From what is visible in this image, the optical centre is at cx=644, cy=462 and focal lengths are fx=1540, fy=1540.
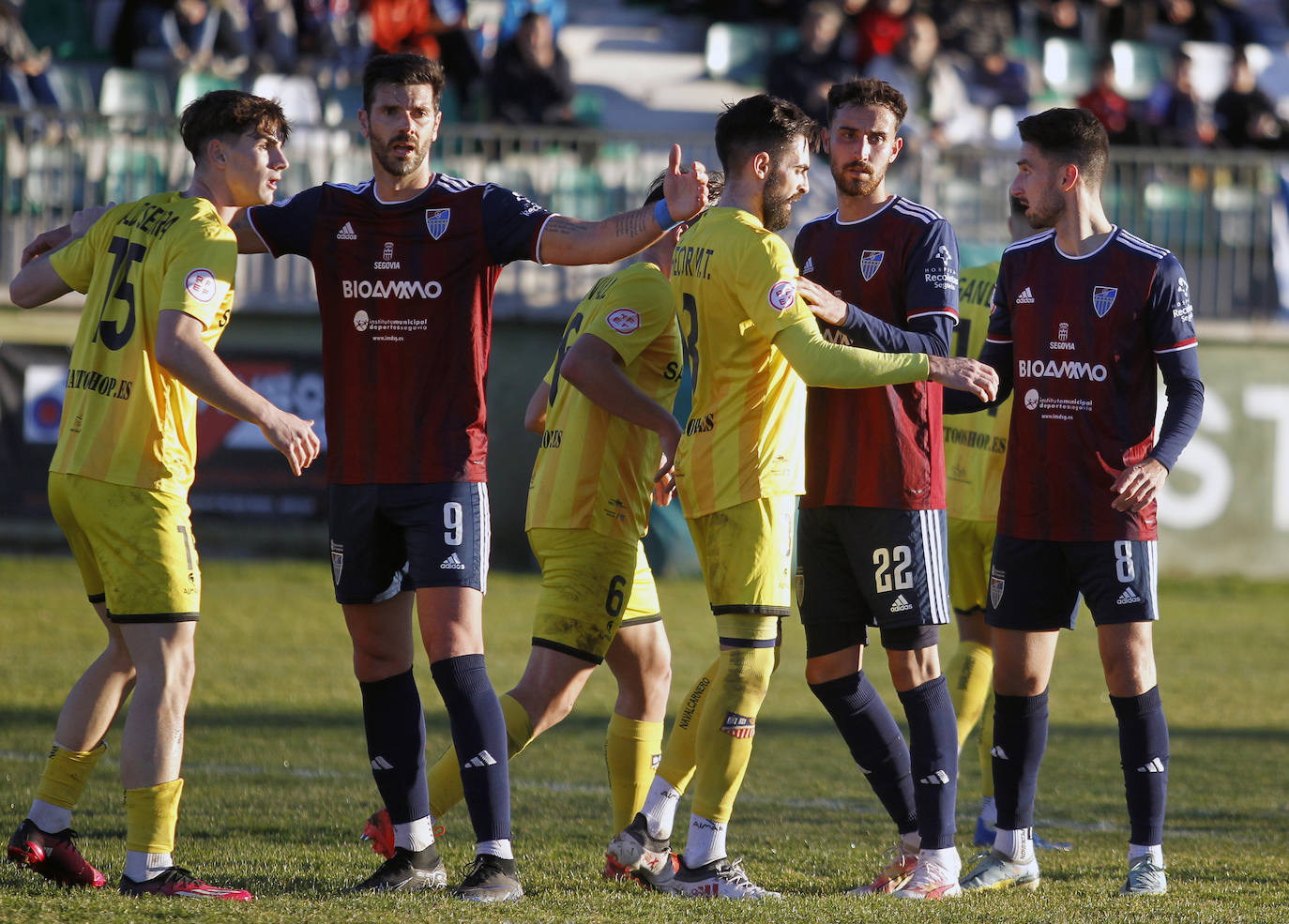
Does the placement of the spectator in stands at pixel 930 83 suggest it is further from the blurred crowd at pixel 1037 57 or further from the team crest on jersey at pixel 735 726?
the team crest on jersey at pixel 735 726

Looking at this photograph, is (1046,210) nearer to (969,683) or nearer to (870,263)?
(870,263)

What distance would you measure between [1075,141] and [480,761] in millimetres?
2682

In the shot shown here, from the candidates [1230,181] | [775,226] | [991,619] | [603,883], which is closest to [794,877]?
[603,883]

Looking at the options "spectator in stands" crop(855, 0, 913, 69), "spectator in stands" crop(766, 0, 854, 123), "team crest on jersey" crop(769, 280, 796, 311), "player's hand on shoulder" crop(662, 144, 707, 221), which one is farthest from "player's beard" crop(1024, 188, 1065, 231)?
"spectator in stands" crop(855, 0, 913, 69)

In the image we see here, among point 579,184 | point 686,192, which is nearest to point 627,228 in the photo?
point 686,192

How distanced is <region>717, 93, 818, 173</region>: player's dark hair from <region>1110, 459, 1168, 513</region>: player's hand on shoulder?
1449 mm

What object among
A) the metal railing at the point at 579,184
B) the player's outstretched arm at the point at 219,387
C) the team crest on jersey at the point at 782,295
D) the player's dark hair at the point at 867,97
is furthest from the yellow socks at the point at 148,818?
the metal railing at the point at 579,184

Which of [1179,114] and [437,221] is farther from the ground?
[1179,114]

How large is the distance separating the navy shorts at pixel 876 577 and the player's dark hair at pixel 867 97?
1.27 m

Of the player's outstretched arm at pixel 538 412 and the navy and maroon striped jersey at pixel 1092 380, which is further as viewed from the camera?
the player's outstretched arm at pixel 538 412

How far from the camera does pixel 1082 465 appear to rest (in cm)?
484

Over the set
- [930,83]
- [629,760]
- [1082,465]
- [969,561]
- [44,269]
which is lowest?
[629,760]

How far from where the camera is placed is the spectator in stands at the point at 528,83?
629 inches

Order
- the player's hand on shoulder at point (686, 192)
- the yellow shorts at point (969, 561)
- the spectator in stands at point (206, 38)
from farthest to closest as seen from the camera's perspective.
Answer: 1. the spectator in stands at point (206, 38)
2. the yellow shorts at point (969, 561)
3. the player's hand on shoulder at point (686, 192)
